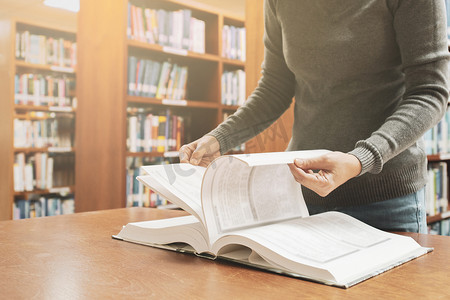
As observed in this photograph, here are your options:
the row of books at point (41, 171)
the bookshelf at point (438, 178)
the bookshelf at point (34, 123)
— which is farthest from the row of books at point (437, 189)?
the row of books at point (41, 171)

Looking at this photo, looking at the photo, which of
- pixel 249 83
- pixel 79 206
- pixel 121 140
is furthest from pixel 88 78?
pixel 249 83

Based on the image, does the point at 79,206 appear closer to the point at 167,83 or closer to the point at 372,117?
the point at 167,83

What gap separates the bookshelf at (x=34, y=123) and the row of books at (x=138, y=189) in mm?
1016

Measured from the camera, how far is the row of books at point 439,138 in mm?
2426

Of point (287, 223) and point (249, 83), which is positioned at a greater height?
point (249, 83)

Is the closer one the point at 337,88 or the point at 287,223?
the point at 287,223

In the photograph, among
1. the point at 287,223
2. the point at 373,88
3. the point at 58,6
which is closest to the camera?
the point at 287,223

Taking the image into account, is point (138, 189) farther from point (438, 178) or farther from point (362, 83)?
point (362, 83)

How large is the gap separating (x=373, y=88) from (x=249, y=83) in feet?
4.05

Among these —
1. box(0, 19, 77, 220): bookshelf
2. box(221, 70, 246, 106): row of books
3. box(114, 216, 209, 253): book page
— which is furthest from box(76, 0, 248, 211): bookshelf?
box(114, 216, 209, 253): book page

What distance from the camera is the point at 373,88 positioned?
0.96 m

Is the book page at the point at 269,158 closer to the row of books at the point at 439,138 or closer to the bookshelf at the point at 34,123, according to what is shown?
the row of books at the point at 439,138

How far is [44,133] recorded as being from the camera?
12.0 feet

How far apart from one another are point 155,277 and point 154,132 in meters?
2.34
